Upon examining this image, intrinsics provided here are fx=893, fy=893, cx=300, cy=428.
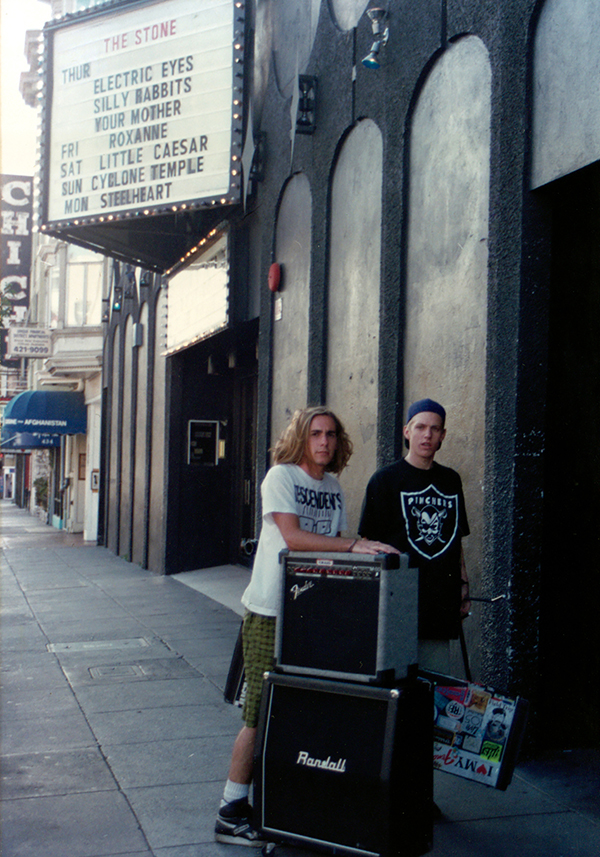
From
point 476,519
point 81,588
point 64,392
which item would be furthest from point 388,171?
point 64,392

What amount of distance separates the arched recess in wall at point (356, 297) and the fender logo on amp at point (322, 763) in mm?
3475

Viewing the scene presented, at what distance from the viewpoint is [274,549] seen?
3791mm

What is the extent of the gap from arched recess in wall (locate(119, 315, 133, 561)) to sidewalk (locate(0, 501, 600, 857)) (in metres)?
6.96

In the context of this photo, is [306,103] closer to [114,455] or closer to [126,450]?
[126,450]

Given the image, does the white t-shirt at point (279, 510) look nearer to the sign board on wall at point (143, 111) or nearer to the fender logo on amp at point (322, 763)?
the fender logo on amp at point (322, 763)

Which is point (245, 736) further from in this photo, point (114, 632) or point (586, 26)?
point (114, 632)

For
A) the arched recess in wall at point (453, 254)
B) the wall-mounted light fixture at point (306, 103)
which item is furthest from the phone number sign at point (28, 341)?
the arched recess in wall at point (453, 254)

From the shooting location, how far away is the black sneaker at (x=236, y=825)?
12.3ft

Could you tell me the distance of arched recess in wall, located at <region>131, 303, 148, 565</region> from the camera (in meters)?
15.1

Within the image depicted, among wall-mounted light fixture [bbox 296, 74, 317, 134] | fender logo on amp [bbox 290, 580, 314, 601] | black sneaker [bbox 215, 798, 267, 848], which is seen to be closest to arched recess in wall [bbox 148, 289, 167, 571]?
wall-mounted light fixture [bbox 296, 74, 317, 134]

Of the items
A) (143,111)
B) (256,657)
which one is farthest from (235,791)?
(143,111)

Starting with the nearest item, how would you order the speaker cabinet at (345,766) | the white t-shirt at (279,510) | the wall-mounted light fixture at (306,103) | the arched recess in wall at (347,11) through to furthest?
the speaker cabinet at (345,766)
the white t-shirt at (279,510)
the arched recess in wall at (347,11)
the wall-mounted light fixture at (306,103)

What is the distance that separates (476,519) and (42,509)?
2895 centimetres

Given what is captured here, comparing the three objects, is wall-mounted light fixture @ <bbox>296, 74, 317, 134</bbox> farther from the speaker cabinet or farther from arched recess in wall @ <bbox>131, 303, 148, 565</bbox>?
arched recess in wall @ <bbox>131, 303, 148, 565</bbox>
